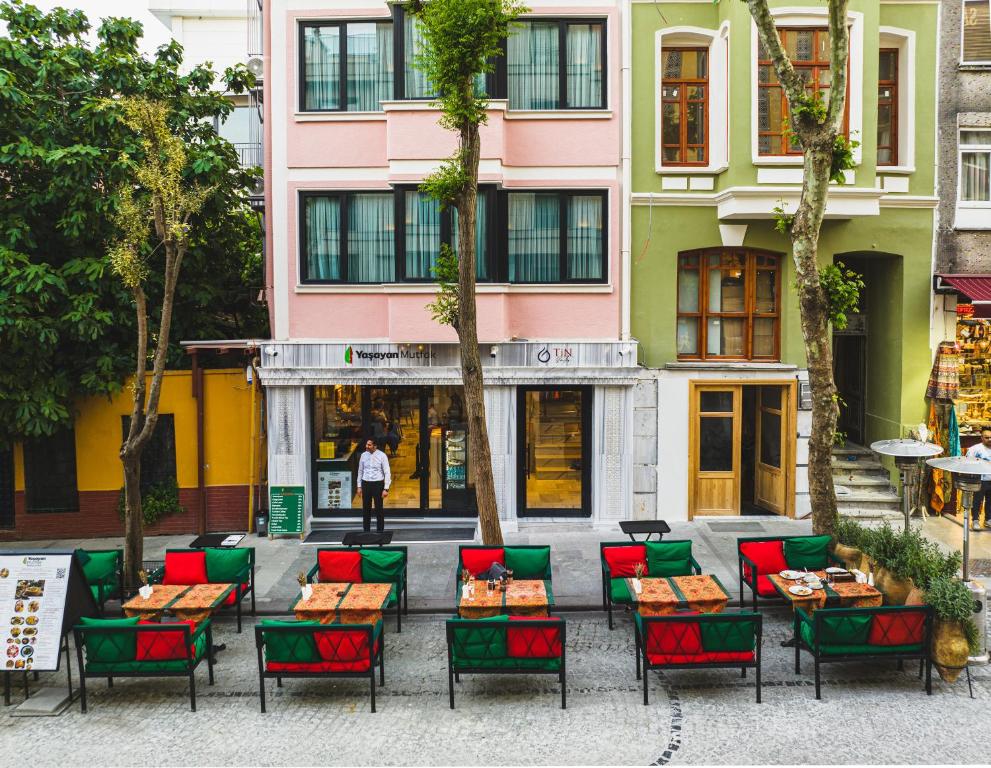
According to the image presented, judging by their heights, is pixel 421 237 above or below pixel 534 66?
below

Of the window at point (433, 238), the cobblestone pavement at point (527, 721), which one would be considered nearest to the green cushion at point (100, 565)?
the cobblestone pavement at point (527, 721)

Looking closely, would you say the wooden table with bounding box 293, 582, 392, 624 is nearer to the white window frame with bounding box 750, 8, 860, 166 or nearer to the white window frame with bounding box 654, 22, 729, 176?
the white window frame with bounding box 654, 22, 729, 176

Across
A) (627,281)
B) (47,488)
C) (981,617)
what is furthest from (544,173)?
(47,488)

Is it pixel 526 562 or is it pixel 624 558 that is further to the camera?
pixel 624 558

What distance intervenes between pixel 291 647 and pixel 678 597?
4.81 metres

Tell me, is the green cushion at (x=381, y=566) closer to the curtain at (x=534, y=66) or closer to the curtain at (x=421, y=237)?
the curtain at (x=421, y=237)

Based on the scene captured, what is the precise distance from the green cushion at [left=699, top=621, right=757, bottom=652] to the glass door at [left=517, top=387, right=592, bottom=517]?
24.0 feet

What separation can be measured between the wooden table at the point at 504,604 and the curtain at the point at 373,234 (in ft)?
25.7

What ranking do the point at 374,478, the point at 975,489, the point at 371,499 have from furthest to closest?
the point at 371,499 → the point at 374,478 → the point at 975,489

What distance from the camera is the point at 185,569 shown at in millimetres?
11109

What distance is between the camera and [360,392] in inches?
623

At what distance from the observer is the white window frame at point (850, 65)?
1465 cm

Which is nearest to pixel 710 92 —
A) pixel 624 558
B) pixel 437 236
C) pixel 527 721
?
pixel 437 236

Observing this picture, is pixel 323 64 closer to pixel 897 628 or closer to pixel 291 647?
pixel 291 647
